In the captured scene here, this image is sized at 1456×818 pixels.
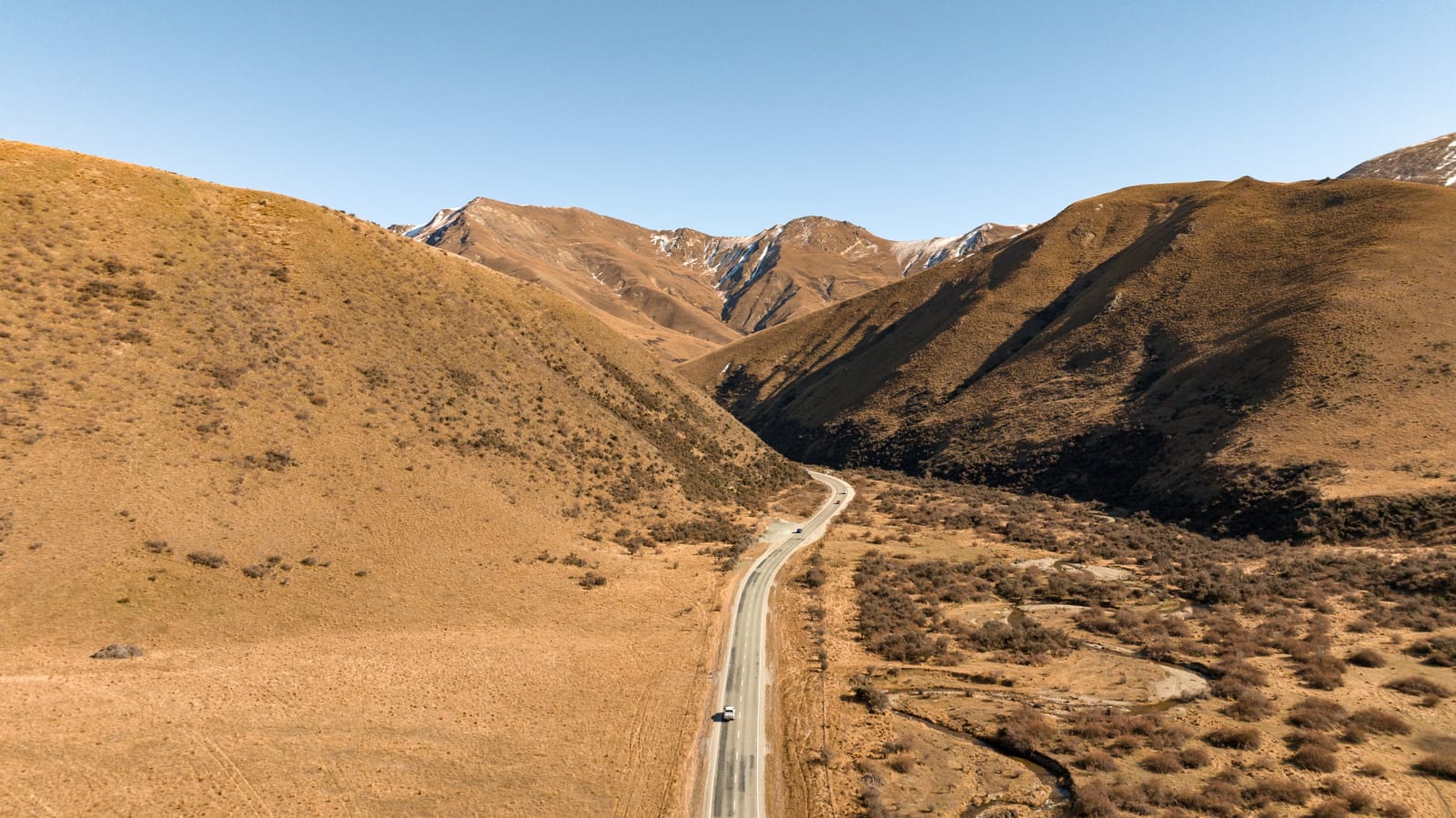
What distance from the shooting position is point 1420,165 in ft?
472

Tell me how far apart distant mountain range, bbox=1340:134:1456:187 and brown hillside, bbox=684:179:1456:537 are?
2263 inches

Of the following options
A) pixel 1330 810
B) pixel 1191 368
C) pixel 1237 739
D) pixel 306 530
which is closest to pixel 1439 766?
pixel 1237 739

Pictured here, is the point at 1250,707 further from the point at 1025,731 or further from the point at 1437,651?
the point at 1437,651

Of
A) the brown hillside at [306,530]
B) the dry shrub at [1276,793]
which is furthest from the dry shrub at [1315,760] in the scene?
the brown hillside at [306,530]

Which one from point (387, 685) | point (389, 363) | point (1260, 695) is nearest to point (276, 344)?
point (389, 363)

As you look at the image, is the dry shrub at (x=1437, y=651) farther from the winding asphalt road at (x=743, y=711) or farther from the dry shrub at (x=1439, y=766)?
the winding asphalt road at (x=743, y=711)

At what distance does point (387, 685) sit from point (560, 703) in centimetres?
765

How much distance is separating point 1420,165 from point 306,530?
221898 mm

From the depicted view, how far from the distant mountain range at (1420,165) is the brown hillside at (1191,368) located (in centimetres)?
5748

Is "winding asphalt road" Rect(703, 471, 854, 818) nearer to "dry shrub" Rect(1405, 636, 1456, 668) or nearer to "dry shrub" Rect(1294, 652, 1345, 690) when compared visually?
"dry shrub" Rect(1294, 652, 1345, 690)

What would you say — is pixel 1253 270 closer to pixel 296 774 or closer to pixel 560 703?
pixel 560 703

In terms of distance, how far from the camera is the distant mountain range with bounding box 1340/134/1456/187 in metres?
135

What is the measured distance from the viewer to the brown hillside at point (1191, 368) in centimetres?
5597

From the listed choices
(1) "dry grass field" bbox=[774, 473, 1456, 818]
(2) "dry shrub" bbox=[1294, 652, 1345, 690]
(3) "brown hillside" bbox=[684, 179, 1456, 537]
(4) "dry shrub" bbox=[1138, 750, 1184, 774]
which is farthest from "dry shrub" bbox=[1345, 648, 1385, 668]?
(3) "brown hillside" bbox=[684, 179, 1456, 537]
